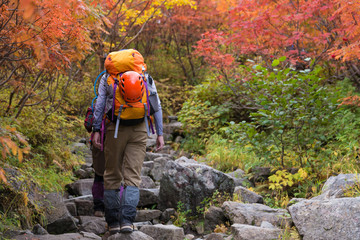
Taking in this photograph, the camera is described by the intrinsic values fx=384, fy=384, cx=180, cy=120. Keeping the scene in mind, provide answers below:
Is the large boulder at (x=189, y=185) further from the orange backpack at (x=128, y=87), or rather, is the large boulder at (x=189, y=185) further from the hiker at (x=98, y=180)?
the orange backpack at (x=128, y=87)

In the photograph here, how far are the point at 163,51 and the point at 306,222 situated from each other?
12.1 metres

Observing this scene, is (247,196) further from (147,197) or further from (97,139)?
(97,139)

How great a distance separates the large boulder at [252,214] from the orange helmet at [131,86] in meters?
1.92

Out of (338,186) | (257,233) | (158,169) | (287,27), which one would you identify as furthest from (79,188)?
(287,27)

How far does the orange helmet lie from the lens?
3.98m

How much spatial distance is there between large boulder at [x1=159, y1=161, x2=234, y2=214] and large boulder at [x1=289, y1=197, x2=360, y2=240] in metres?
1.99

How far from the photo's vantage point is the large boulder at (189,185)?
560 centimetres

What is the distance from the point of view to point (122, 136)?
4125 mm

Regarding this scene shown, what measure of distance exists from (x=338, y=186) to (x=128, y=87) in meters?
2.76

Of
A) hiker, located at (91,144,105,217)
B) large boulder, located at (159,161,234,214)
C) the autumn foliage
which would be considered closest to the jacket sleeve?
hiker, located at (91,144,105,217)

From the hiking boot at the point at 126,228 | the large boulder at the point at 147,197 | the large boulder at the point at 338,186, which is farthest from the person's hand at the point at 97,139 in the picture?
the large boulder at the point at 338,186

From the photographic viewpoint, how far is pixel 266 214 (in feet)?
15.4

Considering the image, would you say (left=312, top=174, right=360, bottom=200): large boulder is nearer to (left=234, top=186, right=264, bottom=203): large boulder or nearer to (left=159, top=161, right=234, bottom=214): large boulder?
(left=234, top=186, right=264, bottom=203): large boulder

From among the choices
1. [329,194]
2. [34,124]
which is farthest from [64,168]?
[329,194]
